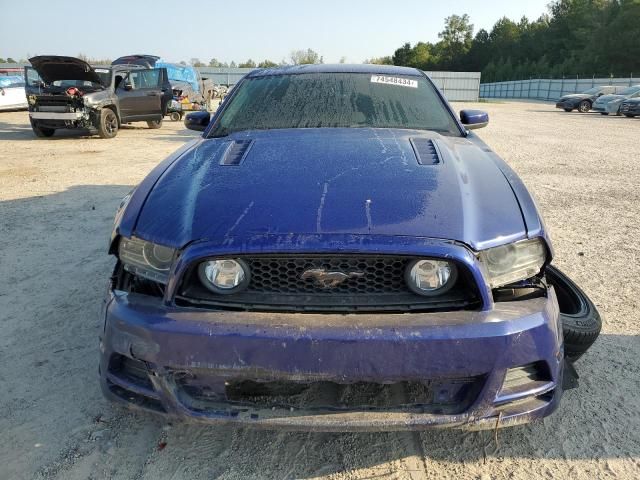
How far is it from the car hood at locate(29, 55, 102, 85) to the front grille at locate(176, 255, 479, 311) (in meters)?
11.7

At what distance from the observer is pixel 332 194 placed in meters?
1.91

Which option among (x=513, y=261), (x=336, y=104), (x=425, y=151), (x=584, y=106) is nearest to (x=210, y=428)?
(x=513, y=261)

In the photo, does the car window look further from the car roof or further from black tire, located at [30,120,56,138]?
the car roof

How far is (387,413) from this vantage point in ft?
5.45

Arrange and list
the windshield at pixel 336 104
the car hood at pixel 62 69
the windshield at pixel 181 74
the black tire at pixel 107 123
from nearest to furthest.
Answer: the windshield at pixel 336 104 < the car hood at pixel 62 69 < the black tire at pixel 107 123 < the windshield at pixel 181 74

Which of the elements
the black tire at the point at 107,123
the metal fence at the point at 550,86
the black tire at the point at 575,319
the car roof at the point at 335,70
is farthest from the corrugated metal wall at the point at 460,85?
the black tire at the point at 575,319

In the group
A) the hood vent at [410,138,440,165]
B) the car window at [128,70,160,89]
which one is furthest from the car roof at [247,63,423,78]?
the car window at [128,70,160,89]

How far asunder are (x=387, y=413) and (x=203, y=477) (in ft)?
2.46

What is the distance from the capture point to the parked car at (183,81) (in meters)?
16.8

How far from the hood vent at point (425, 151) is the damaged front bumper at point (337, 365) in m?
0.85

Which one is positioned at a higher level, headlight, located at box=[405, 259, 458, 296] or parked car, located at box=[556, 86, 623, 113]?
headlight, located at box=[405, 259, 458, 296]

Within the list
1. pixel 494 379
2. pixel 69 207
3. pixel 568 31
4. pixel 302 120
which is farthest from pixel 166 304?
pixel 568 31

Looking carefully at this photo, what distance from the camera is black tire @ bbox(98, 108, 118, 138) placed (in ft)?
38.3

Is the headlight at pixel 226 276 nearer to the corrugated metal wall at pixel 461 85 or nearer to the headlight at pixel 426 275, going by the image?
the headlight at pixel 426 275
